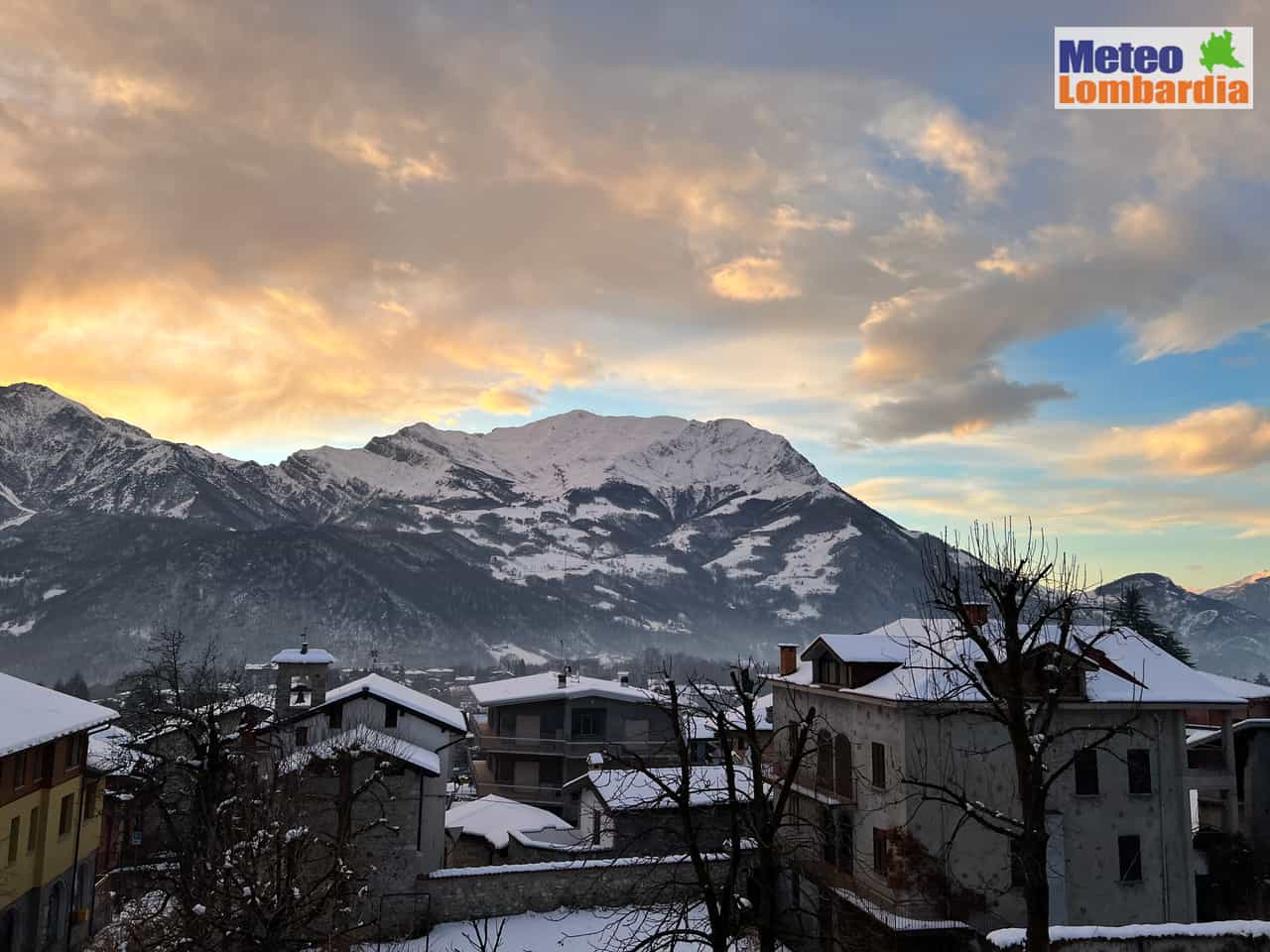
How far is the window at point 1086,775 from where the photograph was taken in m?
31.5

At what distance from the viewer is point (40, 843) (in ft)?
115

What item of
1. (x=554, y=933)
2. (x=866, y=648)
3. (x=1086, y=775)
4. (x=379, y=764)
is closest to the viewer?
(x=554, y=933)

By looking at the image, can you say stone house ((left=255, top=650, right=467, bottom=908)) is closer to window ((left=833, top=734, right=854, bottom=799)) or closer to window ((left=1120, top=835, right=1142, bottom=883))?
window ((left=833, top=734, right=854, bottom=799))

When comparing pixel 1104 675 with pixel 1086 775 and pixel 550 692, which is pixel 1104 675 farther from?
pixel 550 692

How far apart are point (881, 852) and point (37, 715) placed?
32.1 meters

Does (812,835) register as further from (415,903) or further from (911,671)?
(415,903)

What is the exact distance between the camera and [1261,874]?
3591 cm

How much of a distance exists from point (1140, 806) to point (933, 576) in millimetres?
17404

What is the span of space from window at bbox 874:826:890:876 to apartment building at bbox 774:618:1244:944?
0.06 metres

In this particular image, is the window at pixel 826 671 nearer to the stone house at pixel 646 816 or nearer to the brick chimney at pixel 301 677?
the stone house at pixel 646 816

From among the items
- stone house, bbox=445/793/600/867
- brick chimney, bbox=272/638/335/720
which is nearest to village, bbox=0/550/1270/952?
stone house, bbox=445/793/600/867

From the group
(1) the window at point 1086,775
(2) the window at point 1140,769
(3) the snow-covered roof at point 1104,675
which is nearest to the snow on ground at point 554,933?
(3) the snow-covered roof at point 1104,675

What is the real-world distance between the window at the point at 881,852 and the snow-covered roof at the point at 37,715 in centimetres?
2931

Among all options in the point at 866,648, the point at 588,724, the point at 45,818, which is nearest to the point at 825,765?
the point at 866,648
